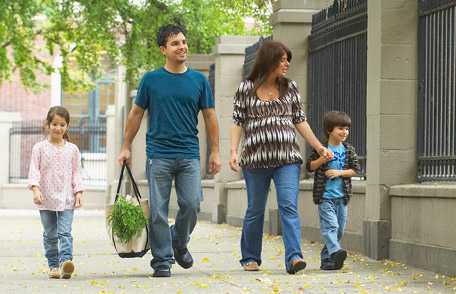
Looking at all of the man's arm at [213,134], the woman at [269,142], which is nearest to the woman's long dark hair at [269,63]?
the woman at [269,142]

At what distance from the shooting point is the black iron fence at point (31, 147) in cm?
3397

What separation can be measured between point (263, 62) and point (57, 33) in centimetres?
2406

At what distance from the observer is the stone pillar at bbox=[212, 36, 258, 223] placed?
2009cm

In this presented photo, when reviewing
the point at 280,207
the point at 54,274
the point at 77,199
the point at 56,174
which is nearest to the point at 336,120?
the point at 280,207

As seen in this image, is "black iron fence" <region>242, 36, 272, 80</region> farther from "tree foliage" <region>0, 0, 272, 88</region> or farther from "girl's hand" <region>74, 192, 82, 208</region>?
"girl's hand" <region>74, 192, 82, 208</region>

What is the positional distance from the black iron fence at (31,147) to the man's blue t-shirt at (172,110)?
2301 cm

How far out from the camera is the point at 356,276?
10.6 meters

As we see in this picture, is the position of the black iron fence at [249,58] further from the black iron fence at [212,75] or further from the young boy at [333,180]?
the young boy at [333,180]

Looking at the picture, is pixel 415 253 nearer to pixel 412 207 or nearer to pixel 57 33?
pixel 412 207

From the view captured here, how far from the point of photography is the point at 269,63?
10953 millimetres

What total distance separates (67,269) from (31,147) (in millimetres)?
23755

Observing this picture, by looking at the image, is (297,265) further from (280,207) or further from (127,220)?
(127,220)

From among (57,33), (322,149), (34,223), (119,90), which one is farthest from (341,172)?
(57,33)

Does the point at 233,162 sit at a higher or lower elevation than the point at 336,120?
lower
